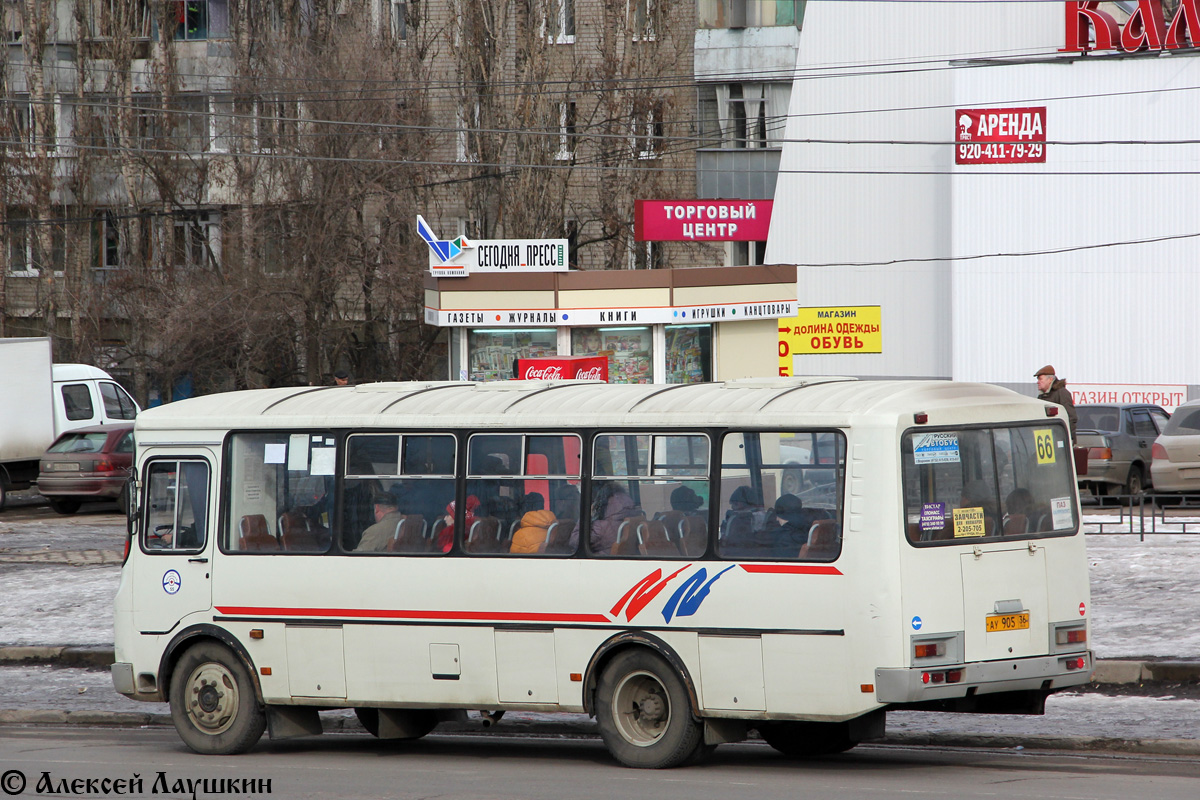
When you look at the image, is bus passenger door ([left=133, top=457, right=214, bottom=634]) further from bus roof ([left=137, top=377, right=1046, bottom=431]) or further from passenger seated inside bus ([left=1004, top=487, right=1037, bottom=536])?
passenger seated inside bus ([left=1004, top=487, right=1037, bottom=536])

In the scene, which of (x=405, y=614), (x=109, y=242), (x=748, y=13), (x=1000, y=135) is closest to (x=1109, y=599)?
(x=405, y=614)

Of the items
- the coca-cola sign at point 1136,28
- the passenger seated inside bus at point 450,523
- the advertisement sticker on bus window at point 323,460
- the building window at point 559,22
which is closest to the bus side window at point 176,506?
the advertisement sticker on bus window at point 323,460

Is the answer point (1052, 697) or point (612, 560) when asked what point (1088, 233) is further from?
point (612, 560)

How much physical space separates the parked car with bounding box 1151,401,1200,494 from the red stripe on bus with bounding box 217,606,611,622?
1525 centimetres

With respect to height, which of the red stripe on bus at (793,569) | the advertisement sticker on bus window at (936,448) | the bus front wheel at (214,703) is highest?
the advertisement sticker on bus window at (936,448)

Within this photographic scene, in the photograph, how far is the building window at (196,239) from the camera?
42084 mm

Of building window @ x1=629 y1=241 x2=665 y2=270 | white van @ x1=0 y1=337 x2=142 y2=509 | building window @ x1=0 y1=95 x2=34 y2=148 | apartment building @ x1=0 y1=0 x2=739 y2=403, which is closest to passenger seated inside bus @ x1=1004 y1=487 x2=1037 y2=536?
white van @ x1=0 y1=337 x2=142 y2=509

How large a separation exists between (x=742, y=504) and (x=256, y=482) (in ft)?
11.5

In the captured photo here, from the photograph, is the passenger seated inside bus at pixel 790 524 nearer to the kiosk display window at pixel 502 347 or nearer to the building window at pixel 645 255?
the kiosk display window at pixel 502 347

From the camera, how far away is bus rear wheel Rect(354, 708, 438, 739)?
34.2ft

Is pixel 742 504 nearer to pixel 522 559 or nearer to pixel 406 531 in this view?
pixel 522 559

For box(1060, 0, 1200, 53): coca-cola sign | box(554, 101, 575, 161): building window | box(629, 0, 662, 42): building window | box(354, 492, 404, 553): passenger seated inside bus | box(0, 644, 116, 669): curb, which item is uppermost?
box(629, 0, 662, 42): building window

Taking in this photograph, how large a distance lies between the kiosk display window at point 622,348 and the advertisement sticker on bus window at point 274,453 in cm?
1496

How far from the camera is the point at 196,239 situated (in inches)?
1677
